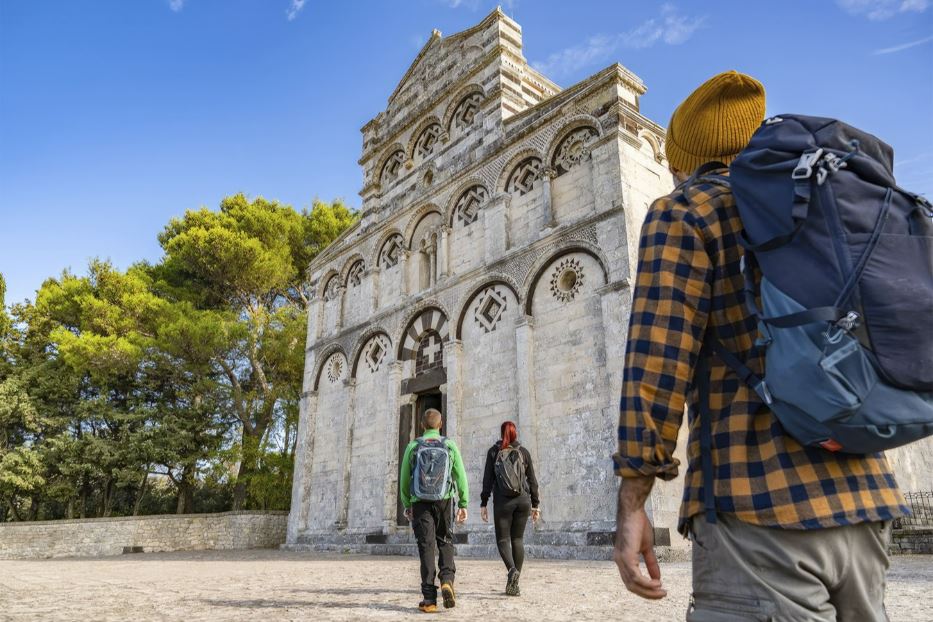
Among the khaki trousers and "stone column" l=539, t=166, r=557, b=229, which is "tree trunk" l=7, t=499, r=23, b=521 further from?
the khaki trousers

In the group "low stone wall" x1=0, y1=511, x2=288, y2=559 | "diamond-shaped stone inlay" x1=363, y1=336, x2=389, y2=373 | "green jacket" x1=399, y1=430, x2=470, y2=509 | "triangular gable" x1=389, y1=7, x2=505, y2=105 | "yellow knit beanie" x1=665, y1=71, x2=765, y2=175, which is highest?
"triangular gable" x1=389, y1=7, x2=505, y2=105

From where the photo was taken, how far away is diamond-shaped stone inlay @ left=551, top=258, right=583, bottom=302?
10727 millimetres

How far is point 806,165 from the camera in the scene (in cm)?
131

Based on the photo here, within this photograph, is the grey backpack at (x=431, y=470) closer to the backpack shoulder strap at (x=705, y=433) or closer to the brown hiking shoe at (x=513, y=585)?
the brown hiking shoe at (x=513, y=585)

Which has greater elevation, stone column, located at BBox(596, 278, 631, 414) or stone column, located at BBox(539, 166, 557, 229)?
stone column, located at BBox(539, 166, 557, 229)

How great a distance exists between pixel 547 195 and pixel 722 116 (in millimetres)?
10136

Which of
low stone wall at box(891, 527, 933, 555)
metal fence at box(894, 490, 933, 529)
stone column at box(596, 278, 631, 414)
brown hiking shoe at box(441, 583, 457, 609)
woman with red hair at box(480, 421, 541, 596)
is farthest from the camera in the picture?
metal fence at box(894, 490, 933, 529)

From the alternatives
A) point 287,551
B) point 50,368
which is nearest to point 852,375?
point 287,551

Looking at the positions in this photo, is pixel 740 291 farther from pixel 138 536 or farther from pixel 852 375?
pixel 138 536

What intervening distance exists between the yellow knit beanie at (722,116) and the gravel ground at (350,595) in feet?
11.5

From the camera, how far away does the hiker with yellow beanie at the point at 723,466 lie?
1271 millimetres

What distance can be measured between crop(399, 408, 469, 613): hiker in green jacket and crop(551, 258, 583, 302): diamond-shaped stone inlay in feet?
19.3

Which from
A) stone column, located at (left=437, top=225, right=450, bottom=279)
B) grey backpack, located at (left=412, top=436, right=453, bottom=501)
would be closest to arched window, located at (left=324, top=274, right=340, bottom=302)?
stone column, located at (left=437, top=225, right=450, bottom=279)

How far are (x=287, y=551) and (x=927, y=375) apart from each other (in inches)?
614
